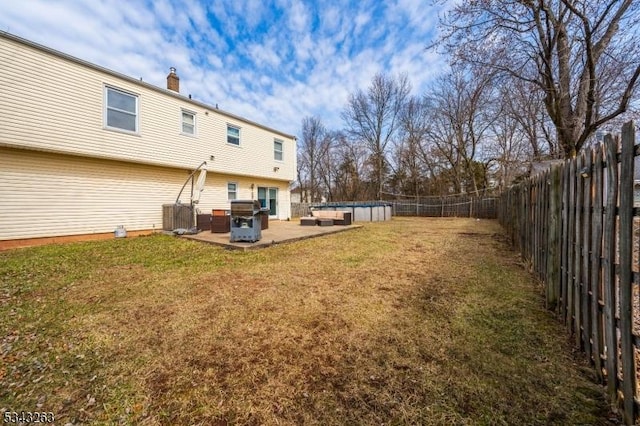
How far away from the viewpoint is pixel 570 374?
6.35 ft

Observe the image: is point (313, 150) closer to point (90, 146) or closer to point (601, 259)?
point (90, 146)

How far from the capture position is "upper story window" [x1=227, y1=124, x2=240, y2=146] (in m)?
12.2

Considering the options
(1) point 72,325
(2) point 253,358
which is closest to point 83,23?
(1) point 72,325

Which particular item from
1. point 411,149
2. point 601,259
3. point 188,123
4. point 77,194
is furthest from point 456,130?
point 77,194

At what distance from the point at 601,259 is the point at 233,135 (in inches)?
510

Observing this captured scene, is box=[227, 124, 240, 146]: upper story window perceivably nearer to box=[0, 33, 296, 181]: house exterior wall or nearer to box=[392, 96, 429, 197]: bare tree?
box=[0, 33, 296, 181]: house exterior wall

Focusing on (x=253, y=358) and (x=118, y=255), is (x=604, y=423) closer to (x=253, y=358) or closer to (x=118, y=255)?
(x=253, y=358)

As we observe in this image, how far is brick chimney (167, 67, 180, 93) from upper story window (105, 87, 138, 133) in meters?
2.35

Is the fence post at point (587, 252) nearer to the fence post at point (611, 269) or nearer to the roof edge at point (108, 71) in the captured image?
the fence post at point (611, 269)

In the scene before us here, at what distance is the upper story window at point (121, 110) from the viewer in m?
8.23

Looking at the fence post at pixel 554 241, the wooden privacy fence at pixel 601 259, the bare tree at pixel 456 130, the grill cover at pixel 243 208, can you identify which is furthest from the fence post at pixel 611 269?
the bare tree at pixel 456 130

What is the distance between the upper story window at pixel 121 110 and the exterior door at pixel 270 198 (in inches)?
257

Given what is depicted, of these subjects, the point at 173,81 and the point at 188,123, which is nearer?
the point at 188,123

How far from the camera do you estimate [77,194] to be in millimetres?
7789
